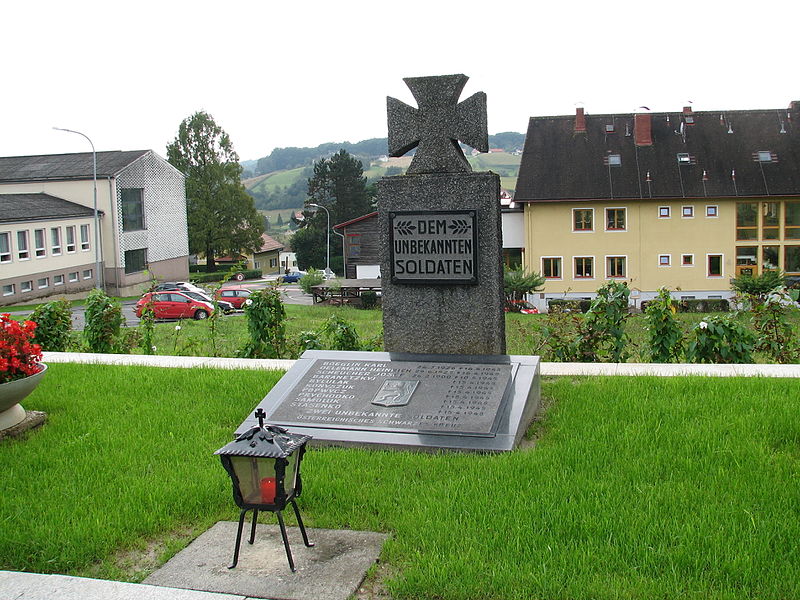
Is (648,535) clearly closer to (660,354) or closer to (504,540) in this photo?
(504,540)

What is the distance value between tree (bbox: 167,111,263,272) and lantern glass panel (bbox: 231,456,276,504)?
6480cm

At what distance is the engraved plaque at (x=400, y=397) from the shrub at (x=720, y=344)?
3155 millimetres

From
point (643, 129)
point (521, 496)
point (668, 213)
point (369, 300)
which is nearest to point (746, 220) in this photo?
point (668, 213)

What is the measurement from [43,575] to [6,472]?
1903 mm

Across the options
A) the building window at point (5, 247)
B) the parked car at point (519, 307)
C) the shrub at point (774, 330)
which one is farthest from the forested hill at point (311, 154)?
the shrub at point (774, 330)

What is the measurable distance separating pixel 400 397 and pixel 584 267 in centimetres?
4015

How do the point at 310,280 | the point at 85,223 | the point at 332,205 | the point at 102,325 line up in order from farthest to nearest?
the point at 332,205, the point at 310,280, the point at 85,223, the point at 102,325

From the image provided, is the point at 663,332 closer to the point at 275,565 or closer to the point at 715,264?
the point at 275,565

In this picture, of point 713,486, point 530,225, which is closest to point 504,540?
point 713,486

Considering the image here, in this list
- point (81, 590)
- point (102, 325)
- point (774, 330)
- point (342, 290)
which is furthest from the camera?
point (342, 290)

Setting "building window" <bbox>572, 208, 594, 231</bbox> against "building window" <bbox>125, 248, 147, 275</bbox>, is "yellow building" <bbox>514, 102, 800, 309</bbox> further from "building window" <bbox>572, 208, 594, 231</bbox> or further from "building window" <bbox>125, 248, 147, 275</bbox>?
"building window" <bbox>125, 248, 147, 275</bbox>

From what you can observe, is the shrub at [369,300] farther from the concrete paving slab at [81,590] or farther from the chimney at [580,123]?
the concrete paving slab at [81,590]

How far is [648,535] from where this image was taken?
4547 mm

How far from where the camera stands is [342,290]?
47.1 meters
